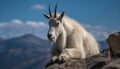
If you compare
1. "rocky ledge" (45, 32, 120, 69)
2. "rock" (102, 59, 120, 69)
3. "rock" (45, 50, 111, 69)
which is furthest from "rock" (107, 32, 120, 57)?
"rock" (102, 59, 120, 69)

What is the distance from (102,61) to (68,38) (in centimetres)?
502

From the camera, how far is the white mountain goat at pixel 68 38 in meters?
18.4

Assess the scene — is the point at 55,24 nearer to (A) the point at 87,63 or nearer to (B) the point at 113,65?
(A) the point at 87,63

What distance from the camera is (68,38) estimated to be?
1948 cm

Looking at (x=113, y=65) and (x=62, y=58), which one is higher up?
(x=62, y=58)

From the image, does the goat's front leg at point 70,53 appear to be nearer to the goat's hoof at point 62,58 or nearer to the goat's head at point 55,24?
the goat's hoof at point 62,58

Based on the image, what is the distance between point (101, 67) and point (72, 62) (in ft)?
8.06

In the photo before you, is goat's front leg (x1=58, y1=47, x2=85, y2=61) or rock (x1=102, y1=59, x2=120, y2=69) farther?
goat's front leg (x1=58, y1=47, x2=85, y2=61)

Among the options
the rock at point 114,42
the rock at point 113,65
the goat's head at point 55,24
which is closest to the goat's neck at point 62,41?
the goat's head at point 55,24

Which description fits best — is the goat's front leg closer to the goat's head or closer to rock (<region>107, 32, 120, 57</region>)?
the goat's head

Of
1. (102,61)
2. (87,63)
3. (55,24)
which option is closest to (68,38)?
(55,24)

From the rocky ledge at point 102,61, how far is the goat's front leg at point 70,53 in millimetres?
382

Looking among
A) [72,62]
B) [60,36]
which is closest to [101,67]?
[72,62]

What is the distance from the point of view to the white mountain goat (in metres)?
18.4
